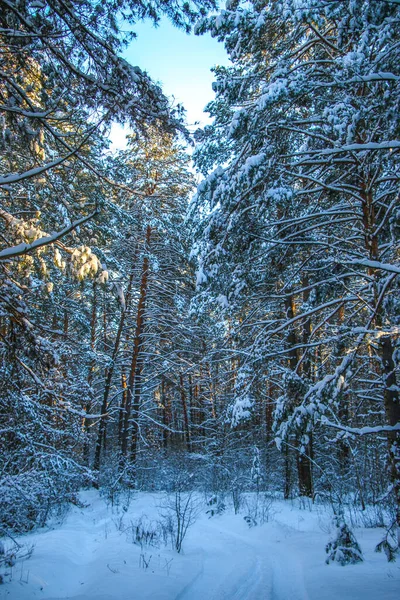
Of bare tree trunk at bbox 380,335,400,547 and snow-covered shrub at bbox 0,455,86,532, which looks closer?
bare tree trunk at bbox 380,335,400,547

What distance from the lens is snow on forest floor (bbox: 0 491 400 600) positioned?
12.2 ft

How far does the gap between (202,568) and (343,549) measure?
6.53ft

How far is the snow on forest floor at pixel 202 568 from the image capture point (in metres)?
3.71

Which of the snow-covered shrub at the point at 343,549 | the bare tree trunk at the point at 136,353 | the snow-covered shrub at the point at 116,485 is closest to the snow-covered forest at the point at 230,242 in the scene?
the snow-covered shrub at the point at 343,549

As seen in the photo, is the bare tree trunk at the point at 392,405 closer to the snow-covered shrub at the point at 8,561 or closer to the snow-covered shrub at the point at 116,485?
the snow-covered shrub at the point at 8,561

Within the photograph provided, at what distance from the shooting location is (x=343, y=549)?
4.51m

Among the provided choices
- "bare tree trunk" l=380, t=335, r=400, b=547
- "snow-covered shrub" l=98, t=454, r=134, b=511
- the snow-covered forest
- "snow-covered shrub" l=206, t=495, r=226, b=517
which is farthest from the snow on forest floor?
"snow-covered shrub" l=98, t=454, r=134, b=511

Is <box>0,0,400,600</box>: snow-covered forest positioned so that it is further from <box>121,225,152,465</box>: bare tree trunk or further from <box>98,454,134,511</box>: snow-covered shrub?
<box>121,225,152,465</box>: bare tree trunk

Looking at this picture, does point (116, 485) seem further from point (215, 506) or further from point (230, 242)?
point (230, 242)

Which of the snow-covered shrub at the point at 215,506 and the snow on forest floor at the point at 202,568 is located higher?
the snow on forest floor at the point at 202,568

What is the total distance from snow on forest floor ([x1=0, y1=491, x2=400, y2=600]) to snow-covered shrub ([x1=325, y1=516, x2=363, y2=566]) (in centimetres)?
10

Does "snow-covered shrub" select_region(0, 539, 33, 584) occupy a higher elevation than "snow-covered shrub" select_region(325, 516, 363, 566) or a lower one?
lower

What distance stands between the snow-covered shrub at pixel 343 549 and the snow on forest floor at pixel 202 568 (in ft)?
0.33

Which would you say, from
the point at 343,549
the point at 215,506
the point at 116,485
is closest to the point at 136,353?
the point at 116,485
